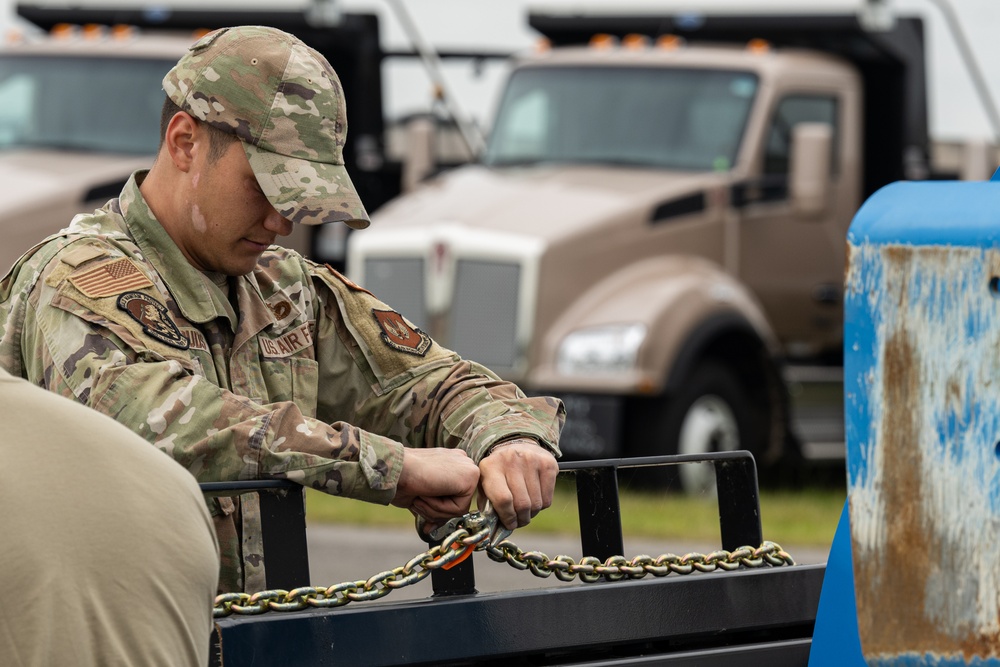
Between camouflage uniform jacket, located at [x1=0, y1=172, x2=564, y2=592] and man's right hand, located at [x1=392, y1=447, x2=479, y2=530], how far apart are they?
0.03 meters

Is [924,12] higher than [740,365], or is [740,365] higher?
[924,12]

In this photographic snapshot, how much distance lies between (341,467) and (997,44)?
393 inches

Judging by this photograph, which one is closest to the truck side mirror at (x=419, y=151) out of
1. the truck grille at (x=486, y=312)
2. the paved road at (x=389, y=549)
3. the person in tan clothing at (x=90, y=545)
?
the truck grille at (x=486, y=312)

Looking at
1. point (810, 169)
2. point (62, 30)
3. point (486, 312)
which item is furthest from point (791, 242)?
point (62, 30)

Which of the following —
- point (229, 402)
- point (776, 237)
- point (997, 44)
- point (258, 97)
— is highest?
point (258, 97)

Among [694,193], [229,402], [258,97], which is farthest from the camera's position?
[694,193]

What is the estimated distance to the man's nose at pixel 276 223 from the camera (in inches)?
103

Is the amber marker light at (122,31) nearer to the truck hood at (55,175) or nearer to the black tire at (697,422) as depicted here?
the truck hood at (55,175)

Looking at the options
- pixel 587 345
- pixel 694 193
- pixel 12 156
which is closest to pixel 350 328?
pixel 587 345

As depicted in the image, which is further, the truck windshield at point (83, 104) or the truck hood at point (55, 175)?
the truck windshield at point (83, 104)

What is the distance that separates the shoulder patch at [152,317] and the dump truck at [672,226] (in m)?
7.12

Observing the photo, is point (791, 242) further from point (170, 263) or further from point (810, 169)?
point (170, 263)

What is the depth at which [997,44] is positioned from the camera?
11.5 metres

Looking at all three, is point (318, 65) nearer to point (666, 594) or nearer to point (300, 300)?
point (300, 300)
